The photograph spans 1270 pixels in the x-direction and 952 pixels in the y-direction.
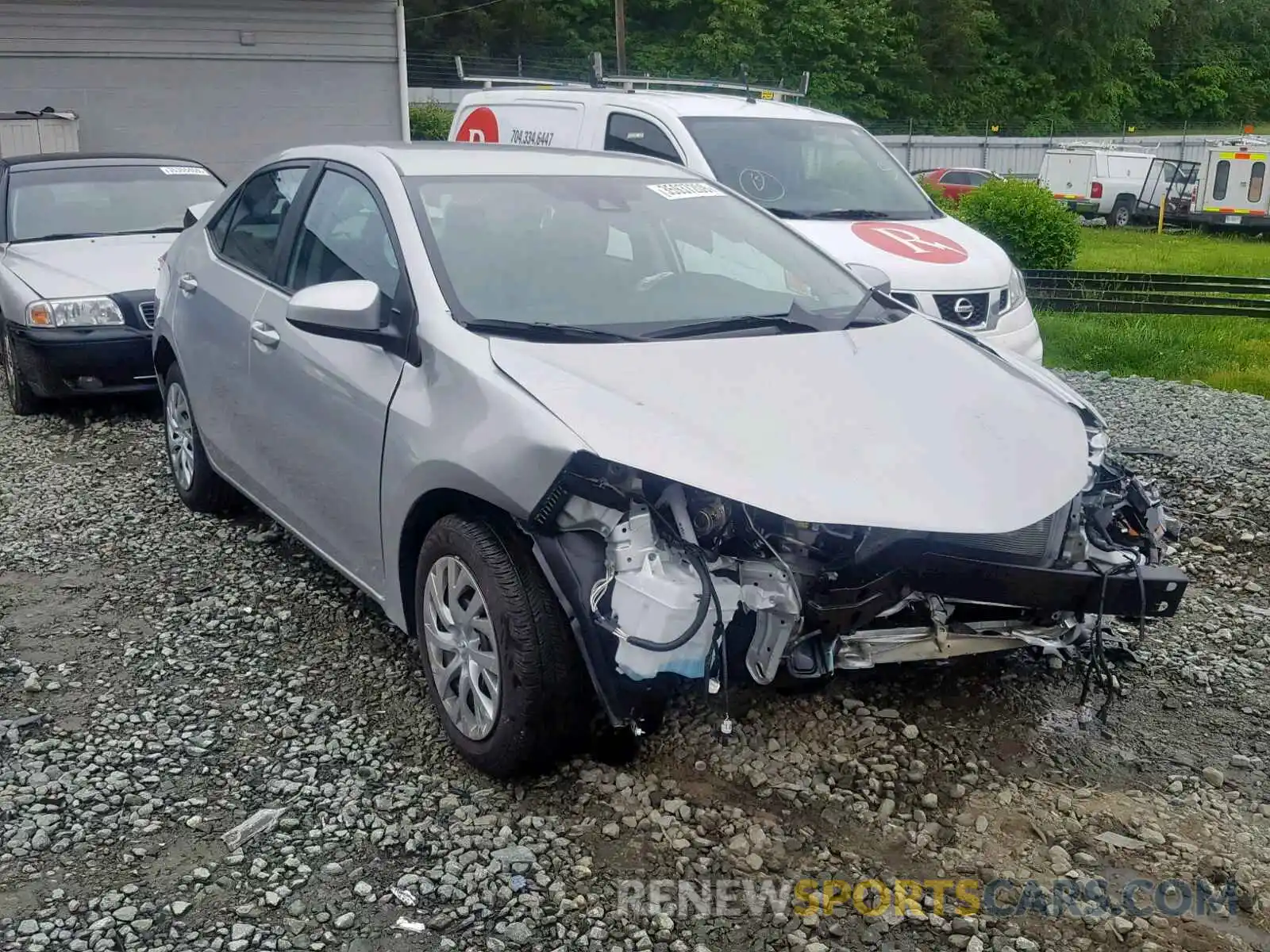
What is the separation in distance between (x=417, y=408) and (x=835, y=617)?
51.3 inches

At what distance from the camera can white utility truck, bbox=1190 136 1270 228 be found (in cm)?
2772

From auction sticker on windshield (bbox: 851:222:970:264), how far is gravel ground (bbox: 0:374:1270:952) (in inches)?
121

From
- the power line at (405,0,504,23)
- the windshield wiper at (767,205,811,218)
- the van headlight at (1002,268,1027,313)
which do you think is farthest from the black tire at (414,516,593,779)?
the power line at (405,0,504,23)

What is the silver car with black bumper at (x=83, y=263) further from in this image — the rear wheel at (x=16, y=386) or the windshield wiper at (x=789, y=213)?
the windshield wiper at (x=789, y=213)

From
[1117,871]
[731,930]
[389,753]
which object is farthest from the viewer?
[389,753]

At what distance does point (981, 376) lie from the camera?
3.79 meters

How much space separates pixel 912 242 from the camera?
7.49 metres

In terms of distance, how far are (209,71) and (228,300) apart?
41.9 feet

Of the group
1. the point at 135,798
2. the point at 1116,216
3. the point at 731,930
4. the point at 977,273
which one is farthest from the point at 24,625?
the point at 1116,216

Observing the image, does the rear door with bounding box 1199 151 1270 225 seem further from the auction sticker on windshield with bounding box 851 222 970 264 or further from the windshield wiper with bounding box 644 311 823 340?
the windshield wiper with bounding box 644 311 823 340

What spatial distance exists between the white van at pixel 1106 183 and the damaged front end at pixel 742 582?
96.3 feet

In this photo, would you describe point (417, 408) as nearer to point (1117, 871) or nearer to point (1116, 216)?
point (1117, 871)

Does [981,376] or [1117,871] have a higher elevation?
[981,376]

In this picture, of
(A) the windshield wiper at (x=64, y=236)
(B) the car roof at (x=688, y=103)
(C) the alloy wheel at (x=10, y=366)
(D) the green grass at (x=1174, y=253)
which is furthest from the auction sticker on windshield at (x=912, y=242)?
(D) the green grass at (x=1174, y=253)
